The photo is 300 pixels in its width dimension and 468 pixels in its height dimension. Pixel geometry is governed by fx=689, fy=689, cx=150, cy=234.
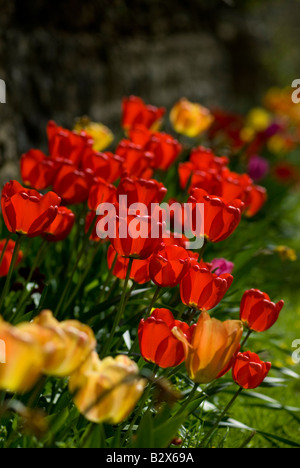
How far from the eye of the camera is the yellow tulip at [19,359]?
0.91 m

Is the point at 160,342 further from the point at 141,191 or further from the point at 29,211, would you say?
the point at 141,191

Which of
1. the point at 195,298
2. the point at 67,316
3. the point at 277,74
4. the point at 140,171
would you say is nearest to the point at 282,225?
the point at 140,171

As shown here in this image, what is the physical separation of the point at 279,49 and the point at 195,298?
7.48 meters

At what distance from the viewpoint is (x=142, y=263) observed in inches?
62.2

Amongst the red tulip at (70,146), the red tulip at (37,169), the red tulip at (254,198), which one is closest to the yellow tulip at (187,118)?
the red tulip at (254,198)

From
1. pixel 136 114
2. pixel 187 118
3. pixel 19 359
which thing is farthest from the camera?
pixel 187 118

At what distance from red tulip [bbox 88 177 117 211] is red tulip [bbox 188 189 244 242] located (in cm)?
24

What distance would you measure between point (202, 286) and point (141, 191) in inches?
16.3

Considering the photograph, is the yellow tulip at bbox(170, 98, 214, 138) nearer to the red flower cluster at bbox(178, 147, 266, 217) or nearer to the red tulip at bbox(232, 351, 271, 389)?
the red flower cluster at bbox(178, 147, 266, 217)

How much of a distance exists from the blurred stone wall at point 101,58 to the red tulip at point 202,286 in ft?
5.81

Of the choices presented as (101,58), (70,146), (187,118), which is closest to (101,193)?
(70,146)

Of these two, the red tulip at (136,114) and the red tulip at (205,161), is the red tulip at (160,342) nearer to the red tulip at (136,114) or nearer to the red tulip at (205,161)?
the red tulip at (205,161)

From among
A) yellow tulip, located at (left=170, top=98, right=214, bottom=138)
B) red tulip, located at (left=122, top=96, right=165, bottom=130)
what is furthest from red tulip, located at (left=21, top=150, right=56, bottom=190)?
yellow tulip, located at (left=170, top=98, right=214, bottom=138)

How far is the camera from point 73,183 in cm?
189
